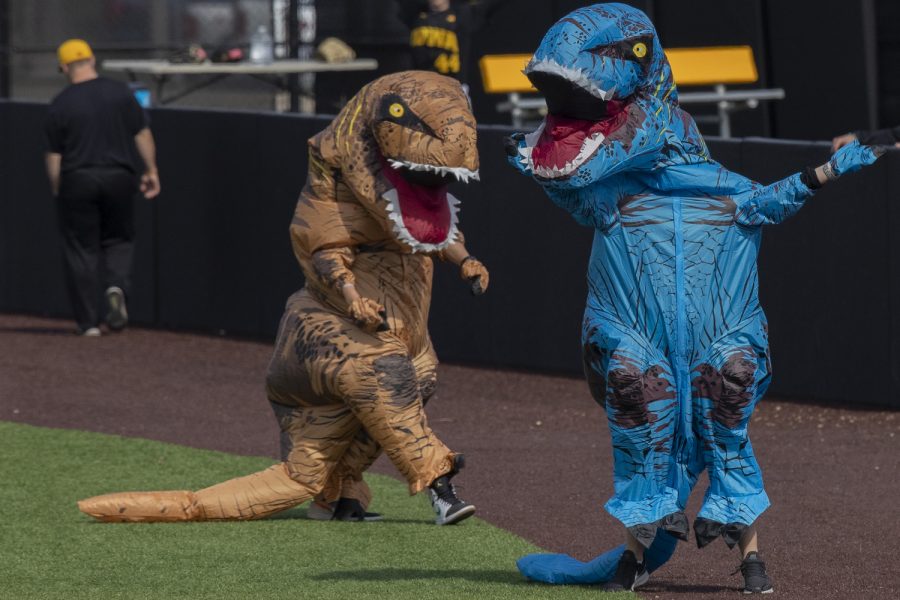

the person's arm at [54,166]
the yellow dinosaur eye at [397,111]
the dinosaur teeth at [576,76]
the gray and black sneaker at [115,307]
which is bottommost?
the gray and black sneaker at [115,307]

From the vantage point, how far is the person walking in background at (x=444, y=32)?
1409 cm

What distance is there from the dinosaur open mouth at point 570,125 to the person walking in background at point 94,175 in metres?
7.17

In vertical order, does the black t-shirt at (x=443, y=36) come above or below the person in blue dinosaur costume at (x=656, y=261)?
above

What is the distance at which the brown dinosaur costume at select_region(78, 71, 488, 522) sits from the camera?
6391 millimetres

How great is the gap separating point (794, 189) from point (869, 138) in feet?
2.79

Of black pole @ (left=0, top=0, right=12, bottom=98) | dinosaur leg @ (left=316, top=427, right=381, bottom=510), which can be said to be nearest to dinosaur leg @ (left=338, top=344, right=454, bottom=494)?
dinosaur leg @ (left=316, top=427, right=381, bottom=510)

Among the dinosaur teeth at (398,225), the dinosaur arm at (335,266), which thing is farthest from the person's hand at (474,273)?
the dinosaur arm at (335,266)

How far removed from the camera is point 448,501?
6.77m

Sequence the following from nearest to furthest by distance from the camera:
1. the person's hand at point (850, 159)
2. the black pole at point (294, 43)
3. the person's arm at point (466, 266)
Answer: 1. the person's hand at point (850, 159)
2. the person's arm at point (466, 266)
3. the black pole at point (294, 43)

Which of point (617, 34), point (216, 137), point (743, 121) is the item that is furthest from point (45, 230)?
point (617, 34)

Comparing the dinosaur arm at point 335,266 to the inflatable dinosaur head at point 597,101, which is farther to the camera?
the dinosaur arm at point 335,266

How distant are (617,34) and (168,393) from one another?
5.71 meters

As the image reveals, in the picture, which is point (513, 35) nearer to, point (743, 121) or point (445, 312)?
point (743, 121)

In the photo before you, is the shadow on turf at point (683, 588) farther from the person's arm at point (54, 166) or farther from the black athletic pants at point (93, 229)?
the person's arm at point (54, 166)
